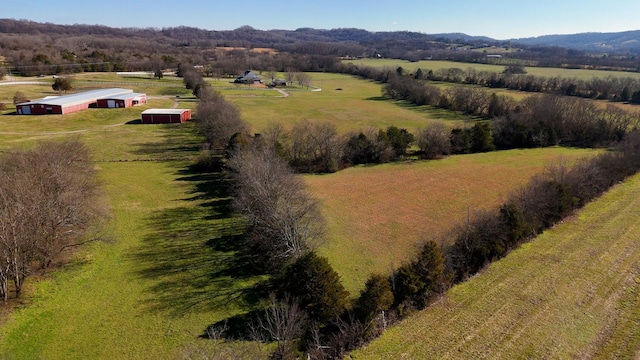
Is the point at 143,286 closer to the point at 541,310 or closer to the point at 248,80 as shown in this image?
→ the point at 541,310

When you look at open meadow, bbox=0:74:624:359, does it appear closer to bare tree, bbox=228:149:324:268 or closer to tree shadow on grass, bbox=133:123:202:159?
tree shadow on grass, bbox=133:123:202:159

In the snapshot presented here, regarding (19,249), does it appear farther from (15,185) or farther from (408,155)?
(408,155)

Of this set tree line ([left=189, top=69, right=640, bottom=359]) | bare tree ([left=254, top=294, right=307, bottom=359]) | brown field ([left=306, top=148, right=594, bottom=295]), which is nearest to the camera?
bare tree ([left=254, top=294, right=307, bottom=359])

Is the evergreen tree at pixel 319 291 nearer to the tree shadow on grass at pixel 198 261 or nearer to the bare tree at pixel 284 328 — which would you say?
the bare tree at pixel 284 328

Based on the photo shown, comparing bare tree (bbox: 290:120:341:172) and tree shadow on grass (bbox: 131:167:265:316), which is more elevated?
bare tree (bbox: 290:120:341:172)

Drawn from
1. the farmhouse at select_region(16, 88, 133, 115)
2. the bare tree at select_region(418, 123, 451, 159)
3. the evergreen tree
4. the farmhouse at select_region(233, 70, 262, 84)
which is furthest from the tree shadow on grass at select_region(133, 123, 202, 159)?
the farmhouse at select_region(233, 70, 262, 84)

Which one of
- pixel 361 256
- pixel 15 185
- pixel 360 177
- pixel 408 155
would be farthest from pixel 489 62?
pixel 15 185
